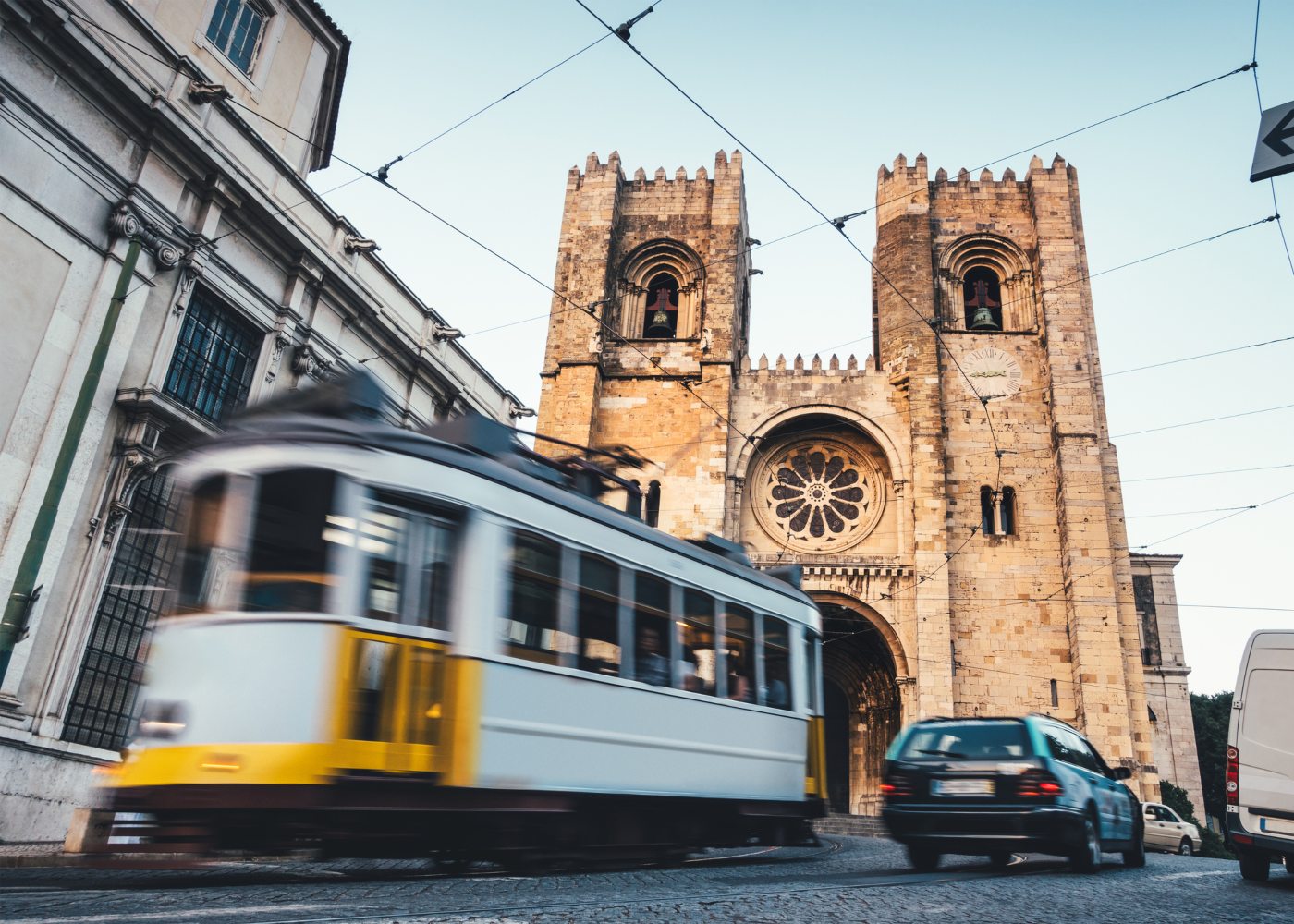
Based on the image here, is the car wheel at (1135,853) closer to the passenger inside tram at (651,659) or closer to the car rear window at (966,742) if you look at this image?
the car rear window at (966,742)

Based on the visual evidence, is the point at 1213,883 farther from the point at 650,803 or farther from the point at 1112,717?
the point at 1112,717

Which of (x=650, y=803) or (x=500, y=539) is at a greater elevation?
(x=500, y=539)

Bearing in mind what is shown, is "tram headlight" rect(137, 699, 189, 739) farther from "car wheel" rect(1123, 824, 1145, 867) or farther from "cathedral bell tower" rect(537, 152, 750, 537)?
"cathedral bell tower" rect(537, 152, 750, 537)

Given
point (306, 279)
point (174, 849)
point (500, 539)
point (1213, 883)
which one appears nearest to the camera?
point (174, 849)

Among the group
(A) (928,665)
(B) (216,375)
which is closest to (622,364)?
(A) (928,665)

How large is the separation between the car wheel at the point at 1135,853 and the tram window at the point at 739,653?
12.3 feet

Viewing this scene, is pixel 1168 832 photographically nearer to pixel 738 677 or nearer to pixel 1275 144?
pixel 738 677

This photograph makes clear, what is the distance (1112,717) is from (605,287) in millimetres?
16685

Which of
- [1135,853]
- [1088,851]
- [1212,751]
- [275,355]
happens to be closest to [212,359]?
[275,355]

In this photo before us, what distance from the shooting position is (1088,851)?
23.6 feet

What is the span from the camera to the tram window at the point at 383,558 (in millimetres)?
5285

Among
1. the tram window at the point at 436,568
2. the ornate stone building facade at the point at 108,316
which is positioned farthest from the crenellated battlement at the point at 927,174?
the tram window at the point at 436,568

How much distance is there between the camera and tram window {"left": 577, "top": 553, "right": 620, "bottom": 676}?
6.40m

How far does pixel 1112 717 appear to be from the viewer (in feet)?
68.9
